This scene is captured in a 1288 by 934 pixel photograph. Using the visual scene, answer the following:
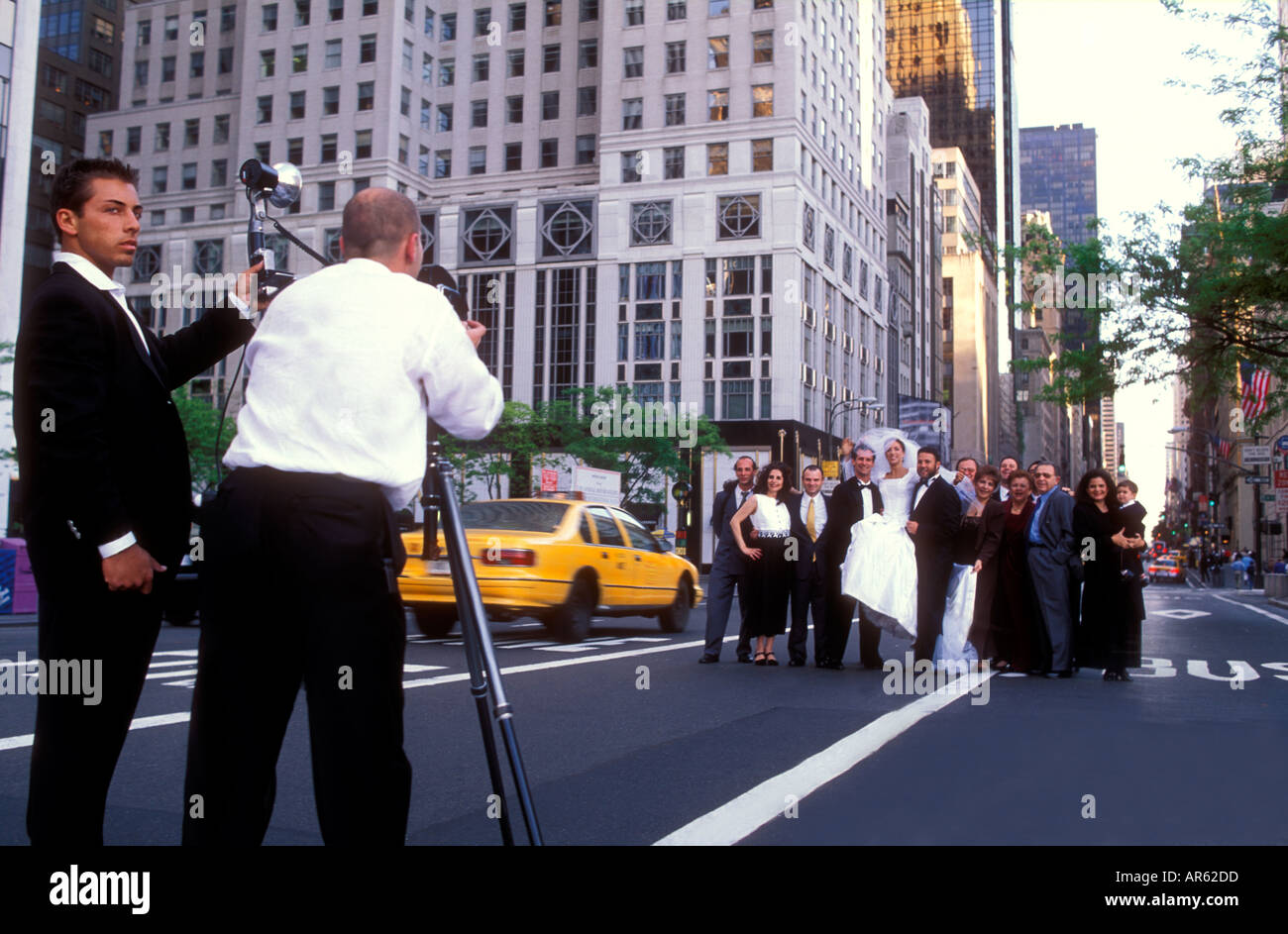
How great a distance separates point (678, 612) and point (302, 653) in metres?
13.0

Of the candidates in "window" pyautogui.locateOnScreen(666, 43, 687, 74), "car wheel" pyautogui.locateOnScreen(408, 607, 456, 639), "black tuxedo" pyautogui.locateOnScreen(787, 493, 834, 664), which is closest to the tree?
"window" pyautogui.locateOnScreen(666, 43, 687, 74)

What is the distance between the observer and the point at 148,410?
307cm

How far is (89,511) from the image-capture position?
2.85 m

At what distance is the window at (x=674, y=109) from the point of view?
6438 centimetres

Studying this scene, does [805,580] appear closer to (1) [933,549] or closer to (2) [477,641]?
(1) [933,549]

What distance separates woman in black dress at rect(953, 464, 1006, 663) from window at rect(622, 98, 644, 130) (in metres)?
57.0

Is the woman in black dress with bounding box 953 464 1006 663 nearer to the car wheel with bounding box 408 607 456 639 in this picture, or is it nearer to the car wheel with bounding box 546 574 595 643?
the car wheel with bounding box 546 574 595 643

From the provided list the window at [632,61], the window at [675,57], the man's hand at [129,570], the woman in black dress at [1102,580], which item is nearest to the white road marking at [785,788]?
the man's hand at [129,570]

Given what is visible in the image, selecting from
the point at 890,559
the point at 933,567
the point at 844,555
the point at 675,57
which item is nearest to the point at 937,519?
the point at 933,567

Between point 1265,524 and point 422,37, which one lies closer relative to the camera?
point 1265,524

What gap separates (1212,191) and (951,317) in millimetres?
111775

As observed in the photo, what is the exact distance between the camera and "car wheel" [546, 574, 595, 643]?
41.8ft
